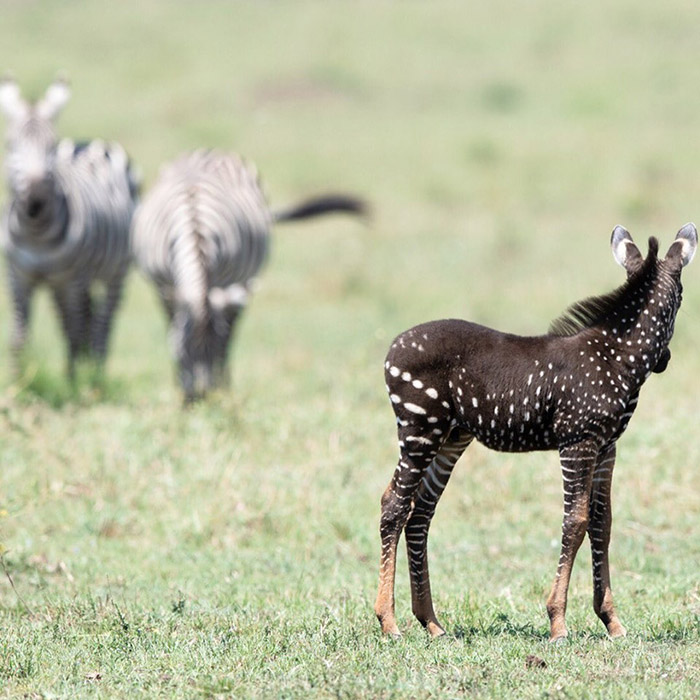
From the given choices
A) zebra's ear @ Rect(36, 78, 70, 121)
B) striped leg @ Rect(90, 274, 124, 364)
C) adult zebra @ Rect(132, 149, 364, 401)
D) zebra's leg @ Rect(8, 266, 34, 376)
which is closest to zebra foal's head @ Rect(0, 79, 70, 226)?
zebra's ear @ Rect(36, 78, 70, 121)

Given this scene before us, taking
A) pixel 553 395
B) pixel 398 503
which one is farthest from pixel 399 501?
pixel 553 395

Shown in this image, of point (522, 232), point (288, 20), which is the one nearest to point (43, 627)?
point (522, 232)

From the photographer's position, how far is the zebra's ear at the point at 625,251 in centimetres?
570

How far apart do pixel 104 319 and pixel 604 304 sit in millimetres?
9131

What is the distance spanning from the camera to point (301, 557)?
7.64 metres

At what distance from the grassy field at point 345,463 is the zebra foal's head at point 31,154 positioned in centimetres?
155

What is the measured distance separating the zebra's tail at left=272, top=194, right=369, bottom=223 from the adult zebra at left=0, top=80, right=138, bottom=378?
204 cm

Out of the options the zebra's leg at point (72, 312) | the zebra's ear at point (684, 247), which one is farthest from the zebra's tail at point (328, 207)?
the zebra's ear at point (684, 247)

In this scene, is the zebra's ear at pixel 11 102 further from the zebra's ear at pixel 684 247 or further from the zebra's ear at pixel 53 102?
the zebra's ear at pixel 684 247

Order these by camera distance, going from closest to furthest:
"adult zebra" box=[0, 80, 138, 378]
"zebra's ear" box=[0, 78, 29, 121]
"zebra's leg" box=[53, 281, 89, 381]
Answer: "adult zebra" box=[0, 80, 138, 378]
"zebra's ear" box=[0, 78, 29, 121]
"zebra's leg" box=[53, 281, 89, 381]

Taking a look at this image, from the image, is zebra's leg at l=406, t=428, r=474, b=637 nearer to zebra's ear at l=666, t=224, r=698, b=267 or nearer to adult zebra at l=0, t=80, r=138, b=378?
zebra's ear at l=666, t=224, r=698, b=267

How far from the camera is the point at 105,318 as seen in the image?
45.7ft

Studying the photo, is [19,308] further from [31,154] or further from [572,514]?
[572,514]

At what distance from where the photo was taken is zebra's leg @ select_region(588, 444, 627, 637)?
18.5ft
